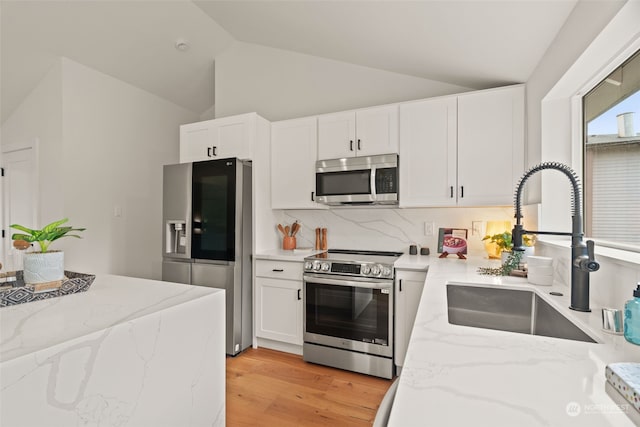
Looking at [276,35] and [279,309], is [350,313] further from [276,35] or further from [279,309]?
[276,35]

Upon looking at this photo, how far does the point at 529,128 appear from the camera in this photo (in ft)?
6.89

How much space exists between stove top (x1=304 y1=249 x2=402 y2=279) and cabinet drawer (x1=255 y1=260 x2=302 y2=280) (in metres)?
0.12

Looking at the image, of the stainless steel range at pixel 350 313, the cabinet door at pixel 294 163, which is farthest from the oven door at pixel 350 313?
the cabinet door at pixel 294 163

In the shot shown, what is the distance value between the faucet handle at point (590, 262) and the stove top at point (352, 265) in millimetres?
1273

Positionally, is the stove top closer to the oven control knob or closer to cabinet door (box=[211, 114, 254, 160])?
the oven control knob

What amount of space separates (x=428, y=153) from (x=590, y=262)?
1560 mm

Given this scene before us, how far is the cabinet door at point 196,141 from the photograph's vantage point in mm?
3002

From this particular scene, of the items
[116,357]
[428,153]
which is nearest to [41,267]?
[116,357]

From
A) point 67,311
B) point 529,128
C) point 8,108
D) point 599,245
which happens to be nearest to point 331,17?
point 529,128

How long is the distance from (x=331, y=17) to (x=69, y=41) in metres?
2.49

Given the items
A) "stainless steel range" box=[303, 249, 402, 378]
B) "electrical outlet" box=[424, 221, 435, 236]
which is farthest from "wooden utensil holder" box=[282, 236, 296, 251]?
"electrical outlet" box=[424, 221, 435, 236]

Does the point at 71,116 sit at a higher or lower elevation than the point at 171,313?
higher

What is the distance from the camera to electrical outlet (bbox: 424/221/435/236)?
2.69m

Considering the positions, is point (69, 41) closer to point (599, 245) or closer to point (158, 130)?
point (158, 130)
